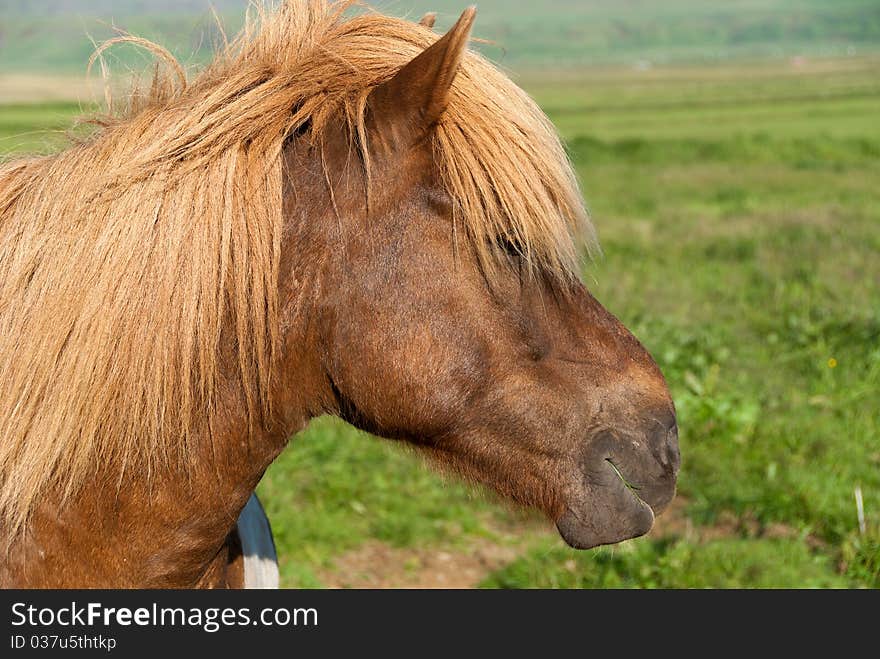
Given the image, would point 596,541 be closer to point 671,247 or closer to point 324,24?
point 324,24

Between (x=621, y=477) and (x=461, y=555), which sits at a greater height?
(x=621, y=477)

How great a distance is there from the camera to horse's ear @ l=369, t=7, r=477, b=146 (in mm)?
1716

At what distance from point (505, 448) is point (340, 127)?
0.82 m

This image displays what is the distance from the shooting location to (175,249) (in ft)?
6.00

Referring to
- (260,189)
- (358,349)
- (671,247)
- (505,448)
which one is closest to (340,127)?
(260,189)

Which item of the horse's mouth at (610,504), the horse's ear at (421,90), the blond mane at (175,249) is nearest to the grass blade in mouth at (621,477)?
the horse's mouth at (610,504)

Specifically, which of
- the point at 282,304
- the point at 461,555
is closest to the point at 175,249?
the point at 282,304

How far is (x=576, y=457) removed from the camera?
204 centimetres

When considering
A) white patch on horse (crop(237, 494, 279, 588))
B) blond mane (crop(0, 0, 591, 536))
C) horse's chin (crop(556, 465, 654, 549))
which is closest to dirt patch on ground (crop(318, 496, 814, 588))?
white patch on horse (crop(237, 494, 279, 588))

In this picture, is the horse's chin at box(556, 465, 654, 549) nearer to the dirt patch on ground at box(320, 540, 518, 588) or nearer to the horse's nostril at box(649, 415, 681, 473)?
the horse's nostril at box(649, 415, 681, 473)

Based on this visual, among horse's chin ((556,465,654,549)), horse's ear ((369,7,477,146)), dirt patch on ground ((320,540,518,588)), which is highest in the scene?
horse's ear ((369,7,477,146))

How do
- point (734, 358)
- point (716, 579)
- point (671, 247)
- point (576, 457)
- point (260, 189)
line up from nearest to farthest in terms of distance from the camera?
point (260, 189), point (576, 457), point (716, 579), point (734, 358), point (671, 247)

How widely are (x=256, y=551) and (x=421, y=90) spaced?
1.46 metres

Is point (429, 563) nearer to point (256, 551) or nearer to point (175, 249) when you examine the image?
point (256, 551)
